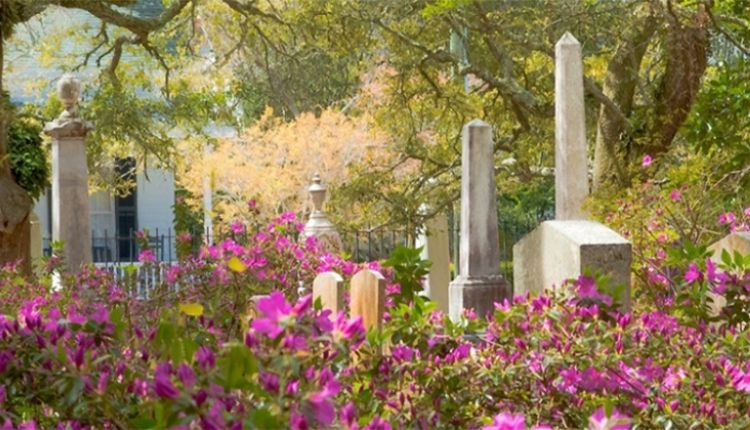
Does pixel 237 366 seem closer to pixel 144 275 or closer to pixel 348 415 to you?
pixel 348 415

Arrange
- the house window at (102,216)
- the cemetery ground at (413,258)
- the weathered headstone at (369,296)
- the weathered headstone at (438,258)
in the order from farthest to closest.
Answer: the house window at (102,216)
the weathered headstone at (438,258)
the weathered headstone at (369,296)
the cemetery ground at (413,258)

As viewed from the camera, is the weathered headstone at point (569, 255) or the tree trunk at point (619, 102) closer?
the weathered headstone at point (569, 255)

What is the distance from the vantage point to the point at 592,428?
9.00ft

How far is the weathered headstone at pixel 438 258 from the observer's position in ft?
61.9

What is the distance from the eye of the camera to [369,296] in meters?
6.25

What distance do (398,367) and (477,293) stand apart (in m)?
8.39

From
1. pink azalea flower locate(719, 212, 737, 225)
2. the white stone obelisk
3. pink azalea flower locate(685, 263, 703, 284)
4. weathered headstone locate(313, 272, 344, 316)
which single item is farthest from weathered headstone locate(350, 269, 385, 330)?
the white stone obelisk

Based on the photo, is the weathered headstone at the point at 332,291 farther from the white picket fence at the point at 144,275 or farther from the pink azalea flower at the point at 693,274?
the white picket fence at the point at 144,275

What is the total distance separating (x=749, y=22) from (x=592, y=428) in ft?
46.8

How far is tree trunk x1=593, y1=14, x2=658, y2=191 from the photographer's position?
18172mm

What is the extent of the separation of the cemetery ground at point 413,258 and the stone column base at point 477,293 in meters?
0.03

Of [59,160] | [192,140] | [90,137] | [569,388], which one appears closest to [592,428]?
[569,388]

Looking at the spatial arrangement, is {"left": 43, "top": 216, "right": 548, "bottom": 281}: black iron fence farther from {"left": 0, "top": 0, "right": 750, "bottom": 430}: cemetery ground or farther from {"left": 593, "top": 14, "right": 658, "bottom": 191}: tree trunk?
{"left": 593, "top": 14, "right": 658, "bottom": 191}: tree trunk

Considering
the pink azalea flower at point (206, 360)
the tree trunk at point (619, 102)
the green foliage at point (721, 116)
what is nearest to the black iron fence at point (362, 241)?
the tree trunk at point (619, 102)
